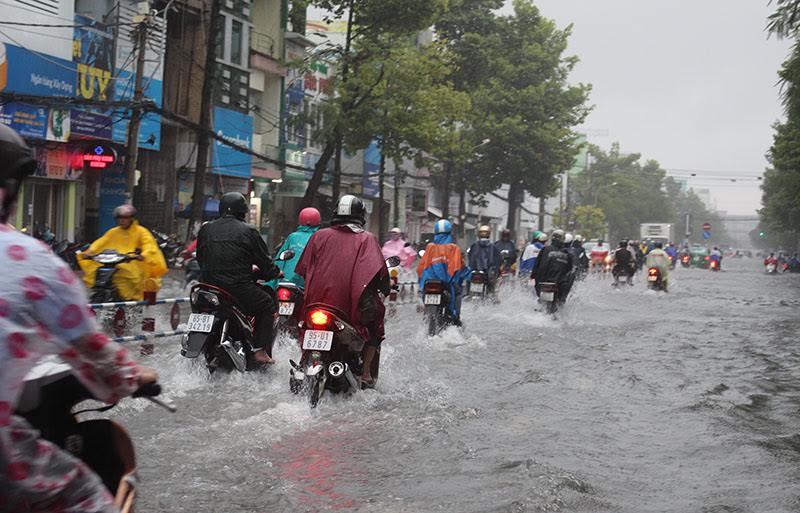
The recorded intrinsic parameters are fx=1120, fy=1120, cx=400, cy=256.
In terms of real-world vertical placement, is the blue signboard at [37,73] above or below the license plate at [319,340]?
above

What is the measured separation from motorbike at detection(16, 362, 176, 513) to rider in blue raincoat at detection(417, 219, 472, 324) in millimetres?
10872

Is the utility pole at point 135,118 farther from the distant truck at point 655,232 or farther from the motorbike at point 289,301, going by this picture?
the distant truck at point 655,232

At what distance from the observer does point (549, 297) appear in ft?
59.4

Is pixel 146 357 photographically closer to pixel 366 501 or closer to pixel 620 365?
pixel 620 365

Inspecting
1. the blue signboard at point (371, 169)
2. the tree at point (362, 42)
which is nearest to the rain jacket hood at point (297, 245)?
the tree at point (362, 42)

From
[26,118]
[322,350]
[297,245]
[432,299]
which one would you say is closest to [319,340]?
[322,350]

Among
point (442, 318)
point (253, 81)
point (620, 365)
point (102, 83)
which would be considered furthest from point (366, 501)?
point (253, 81)

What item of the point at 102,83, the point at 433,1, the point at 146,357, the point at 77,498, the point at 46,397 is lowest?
the point at 146,357

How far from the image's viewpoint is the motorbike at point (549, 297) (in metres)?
18.1

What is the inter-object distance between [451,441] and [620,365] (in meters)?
5.86

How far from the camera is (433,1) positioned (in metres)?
29.1

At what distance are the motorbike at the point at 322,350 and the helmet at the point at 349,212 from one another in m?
0.76

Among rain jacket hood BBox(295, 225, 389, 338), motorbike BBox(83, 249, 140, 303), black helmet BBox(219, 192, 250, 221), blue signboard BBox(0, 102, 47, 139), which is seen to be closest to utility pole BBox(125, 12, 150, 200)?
blue signboard BBox(0, 102, 47, 139)

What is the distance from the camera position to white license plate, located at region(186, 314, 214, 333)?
28.4 feet
